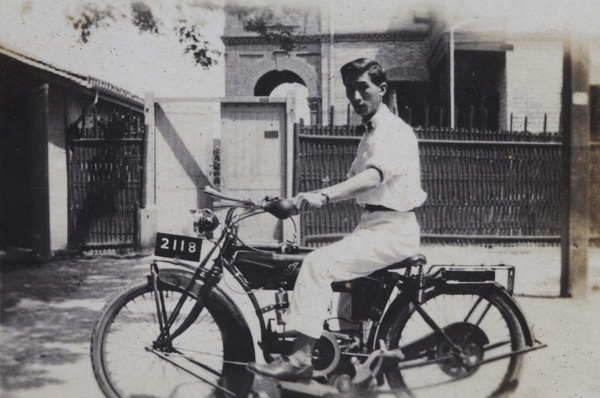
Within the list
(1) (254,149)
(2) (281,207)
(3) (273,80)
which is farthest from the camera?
(3) (273,80)

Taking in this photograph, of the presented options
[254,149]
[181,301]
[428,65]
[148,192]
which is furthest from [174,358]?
[428,65]

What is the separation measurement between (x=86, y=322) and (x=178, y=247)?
255cm

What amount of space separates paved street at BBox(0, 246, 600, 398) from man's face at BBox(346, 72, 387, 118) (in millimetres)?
1679

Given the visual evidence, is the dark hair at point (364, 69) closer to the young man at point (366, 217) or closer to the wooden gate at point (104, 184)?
the young man at point (366, 217)

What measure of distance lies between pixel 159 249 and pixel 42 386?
137 centimetres

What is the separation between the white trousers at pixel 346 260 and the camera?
2742mm

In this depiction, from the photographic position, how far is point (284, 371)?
2.73 metres

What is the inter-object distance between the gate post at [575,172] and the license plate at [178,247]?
447 cm

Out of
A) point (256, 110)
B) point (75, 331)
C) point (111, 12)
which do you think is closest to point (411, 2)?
point (111, 12)

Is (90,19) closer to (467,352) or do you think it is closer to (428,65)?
(467,352)

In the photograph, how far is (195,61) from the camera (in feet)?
23.1

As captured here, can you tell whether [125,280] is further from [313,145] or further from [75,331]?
[313,145]

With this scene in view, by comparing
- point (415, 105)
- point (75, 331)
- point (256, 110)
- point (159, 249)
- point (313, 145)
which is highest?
point (415, 105)

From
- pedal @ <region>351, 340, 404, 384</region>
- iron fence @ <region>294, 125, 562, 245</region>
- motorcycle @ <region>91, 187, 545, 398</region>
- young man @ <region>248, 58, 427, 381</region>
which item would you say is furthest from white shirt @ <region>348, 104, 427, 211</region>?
iron fence @ <region>294, 125, 562, 245</region>
